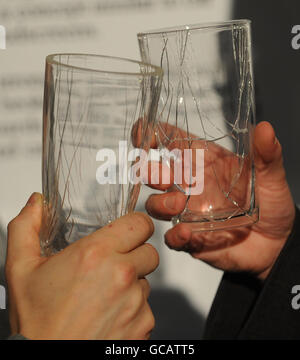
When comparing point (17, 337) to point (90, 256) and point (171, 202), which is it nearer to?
point (90, 256)

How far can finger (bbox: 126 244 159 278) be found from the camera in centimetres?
48

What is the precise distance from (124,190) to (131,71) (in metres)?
0.12

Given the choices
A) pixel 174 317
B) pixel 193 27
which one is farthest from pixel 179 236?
pixel 174 317

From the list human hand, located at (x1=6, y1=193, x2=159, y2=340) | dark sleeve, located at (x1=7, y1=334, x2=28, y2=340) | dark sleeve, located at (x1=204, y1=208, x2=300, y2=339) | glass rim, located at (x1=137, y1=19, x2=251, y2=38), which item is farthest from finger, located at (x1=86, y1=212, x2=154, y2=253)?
dark sleeve, located at (x1=204, y1=208, x2=300, y2=339)

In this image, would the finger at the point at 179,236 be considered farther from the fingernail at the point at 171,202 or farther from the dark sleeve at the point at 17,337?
the dark sleeve at the point at 17,337

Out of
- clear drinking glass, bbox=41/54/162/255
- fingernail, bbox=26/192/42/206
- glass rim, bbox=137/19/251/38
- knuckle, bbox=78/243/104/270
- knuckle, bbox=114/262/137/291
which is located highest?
glass rim, bbox=137/19/251/38

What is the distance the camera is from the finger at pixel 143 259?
1.57ft

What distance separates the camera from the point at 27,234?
508 mm

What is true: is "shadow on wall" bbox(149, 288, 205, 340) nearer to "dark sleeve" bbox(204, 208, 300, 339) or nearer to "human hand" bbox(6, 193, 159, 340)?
"dark sleeve" bbox(204, 208, 300, 339)

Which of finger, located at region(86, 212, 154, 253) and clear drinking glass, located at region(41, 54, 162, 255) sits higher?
clear drinking glass, located at region(41, 54, 162, 255)

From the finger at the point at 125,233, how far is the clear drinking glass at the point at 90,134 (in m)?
0.02

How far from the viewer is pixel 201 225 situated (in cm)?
62
